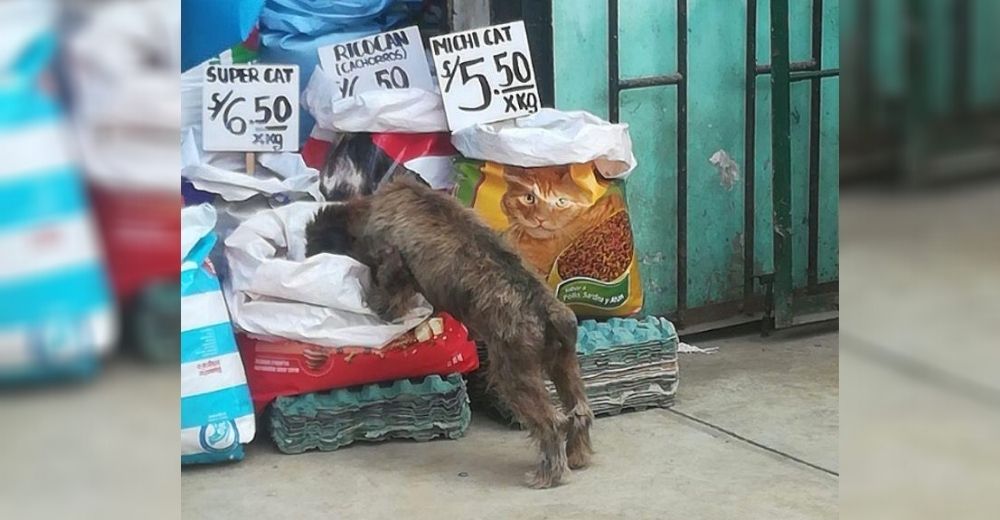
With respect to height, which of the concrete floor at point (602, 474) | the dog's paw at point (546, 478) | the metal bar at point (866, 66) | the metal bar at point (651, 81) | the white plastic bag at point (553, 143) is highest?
the metal bar at point (866, 66)

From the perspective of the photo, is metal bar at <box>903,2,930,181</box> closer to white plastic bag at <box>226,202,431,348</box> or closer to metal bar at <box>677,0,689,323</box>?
white plastic bag at <box>226,202,431,348</box>

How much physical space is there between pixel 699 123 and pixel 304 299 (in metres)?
1.85

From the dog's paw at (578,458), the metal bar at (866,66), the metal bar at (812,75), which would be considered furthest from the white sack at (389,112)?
the metal bar at (866,66)

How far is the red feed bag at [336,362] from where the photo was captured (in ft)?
11.7

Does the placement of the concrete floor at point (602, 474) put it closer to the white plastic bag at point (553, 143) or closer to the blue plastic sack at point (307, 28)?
the white plastic bag at point (553, 143)

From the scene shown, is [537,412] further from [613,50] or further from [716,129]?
[716,129]

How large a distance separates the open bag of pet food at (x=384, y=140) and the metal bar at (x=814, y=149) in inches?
64.0

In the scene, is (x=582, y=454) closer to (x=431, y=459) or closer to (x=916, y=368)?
(x=431, y=459)

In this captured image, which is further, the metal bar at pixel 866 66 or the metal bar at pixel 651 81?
the metal bar at pixel 651 81

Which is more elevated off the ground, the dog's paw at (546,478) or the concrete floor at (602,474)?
the dog's paw at (546,478)

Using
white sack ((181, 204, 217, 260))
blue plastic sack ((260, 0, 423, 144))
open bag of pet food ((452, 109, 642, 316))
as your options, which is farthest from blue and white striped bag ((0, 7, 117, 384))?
blue plastic sack ((260, 0, 423, 144))

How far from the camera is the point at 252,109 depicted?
4203 millimetres

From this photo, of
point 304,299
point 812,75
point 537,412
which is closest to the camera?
point 537,412

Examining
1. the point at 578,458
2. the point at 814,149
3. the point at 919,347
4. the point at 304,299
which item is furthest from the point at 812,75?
the point at 919,347
